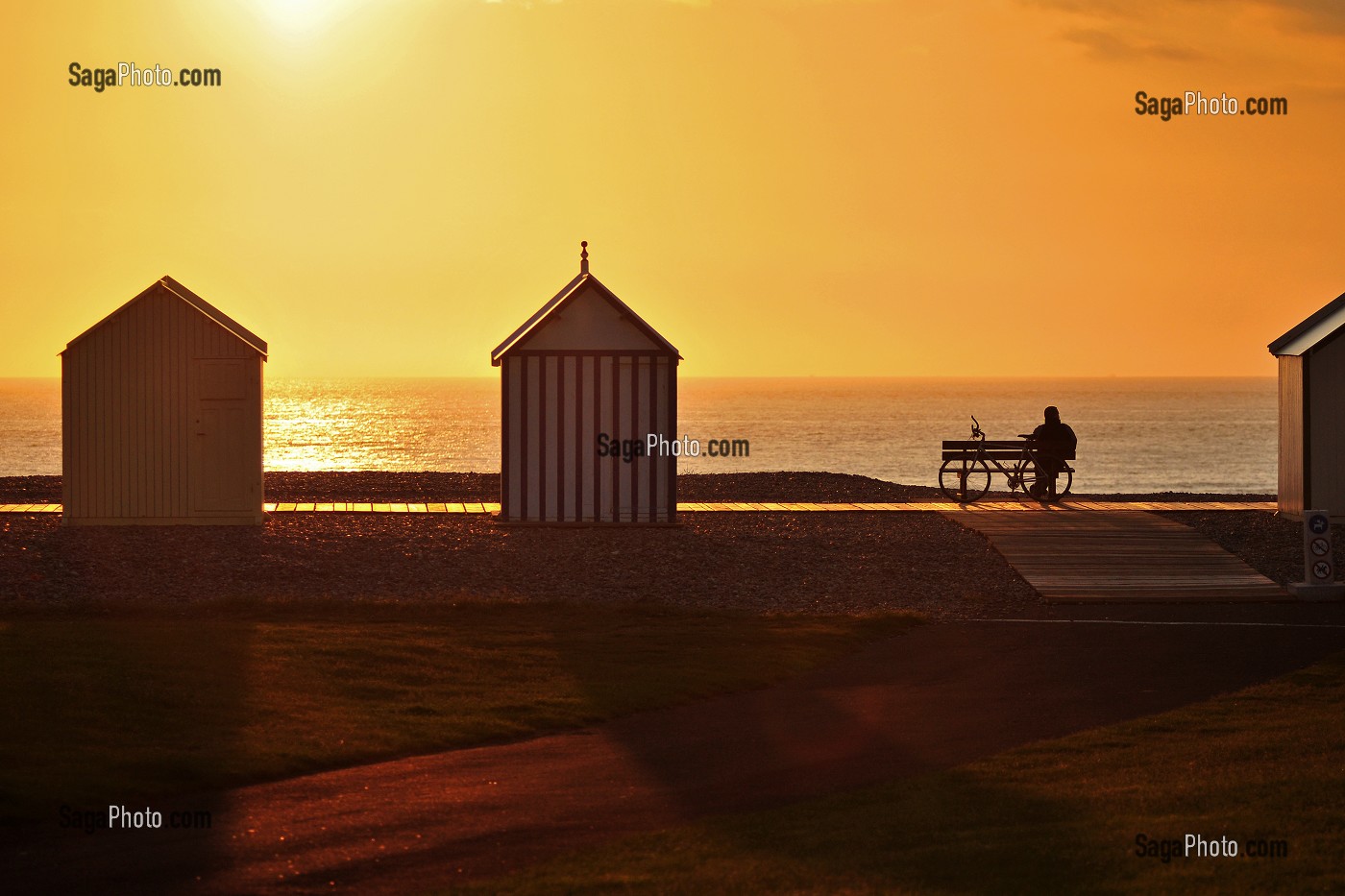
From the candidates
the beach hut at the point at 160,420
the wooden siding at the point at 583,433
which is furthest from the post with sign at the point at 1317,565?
the beach hut at the point at 160,420

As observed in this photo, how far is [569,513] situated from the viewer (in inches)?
833

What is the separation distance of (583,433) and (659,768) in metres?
11.8

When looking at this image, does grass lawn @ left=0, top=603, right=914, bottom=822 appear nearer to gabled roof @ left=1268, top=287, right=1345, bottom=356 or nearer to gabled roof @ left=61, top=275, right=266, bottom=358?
gabled roof @ left=61, top=275, right=266, bottom=358

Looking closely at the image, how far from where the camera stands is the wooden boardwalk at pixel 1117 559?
17.4m

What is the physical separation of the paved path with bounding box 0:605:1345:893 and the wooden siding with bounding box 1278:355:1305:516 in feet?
25.7

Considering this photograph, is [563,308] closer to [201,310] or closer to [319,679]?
[201,310]

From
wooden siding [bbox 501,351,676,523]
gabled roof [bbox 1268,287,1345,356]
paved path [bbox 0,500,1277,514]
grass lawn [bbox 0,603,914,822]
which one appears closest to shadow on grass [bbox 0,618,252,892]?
grass lawn [bbox 0,603,914,822]

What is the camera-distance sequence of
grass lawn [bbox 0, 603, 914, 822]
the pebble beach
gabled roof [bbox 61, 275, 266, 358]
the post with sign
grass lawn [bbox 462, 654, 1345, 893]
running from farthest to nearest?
gabled roof [bbox 61, 275, 266, 358]
the post with sign
the pebble beach
grass lawn [bbox 0, 603, 914, 822]
grass lawn [bbox 462, 654, 1345, 893]

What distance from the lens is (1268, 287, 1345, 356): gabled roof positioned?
21.5m

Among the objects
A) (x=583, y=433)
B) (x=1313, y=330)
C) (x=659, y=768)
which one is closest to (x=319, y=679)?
(x=659, y=768)

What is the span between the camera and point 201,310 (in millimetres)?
20453

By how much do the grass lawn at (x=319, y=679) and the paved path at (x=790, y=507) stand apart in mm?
6791

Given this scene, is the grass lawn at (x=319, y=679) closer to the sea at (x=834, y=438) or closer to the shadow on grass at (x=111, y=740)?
the shadow on grass at (x=111, y=740)

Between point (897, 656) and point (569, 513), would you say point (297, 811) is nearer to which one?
point (897, 656)
